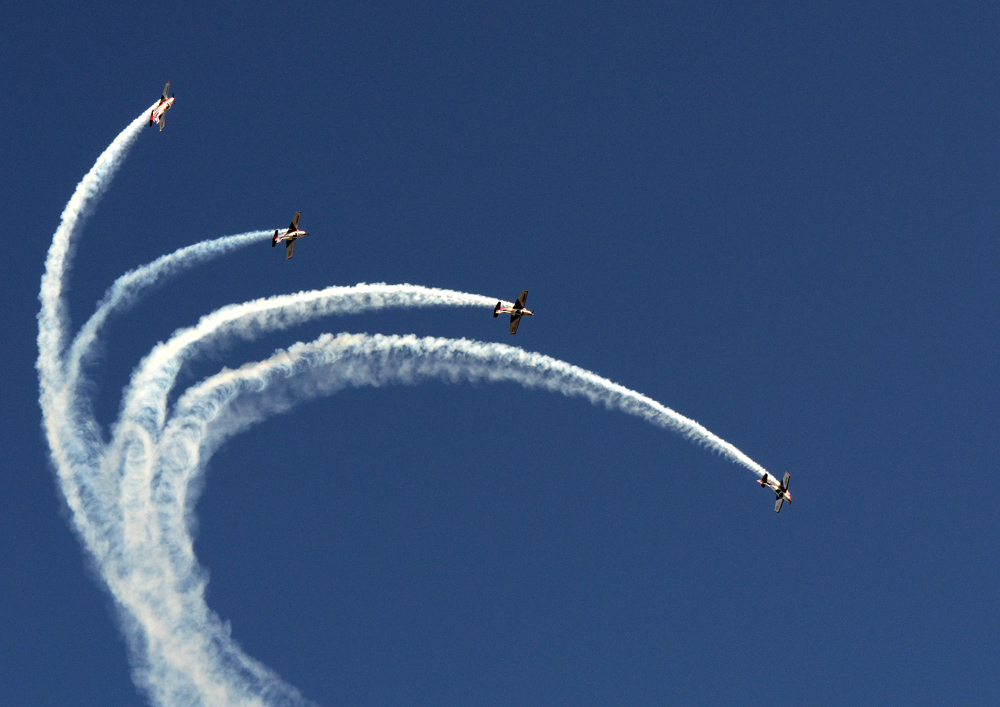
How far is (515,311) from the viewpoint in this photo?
96.3 metres

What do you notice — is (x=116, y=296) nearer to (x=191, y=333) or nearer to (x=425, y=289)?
(x=191, y=333)

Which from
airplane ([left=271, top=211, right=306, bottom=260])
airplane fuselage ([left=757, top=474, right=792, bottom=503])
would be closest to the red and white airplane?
airplane ([left=271, top=211, right=306, bottom=260])

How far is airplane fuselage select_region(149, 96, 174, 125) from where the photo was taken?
3757 inches

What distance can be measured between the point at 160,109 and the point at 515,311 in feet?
98.9

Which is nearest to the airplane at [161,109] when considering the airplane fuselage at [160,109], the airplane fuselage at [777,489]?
the airplane fuselage at [160,109]

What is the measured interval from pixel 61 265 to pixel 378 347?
70.1 feet

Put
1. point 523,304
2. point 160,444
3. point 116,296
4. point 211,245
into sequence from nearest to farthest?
point 160,444
point 116,296
point 211,245
point 523,304

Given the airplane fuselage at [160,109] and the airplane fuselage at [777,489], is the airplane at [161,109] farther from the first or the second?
the airplane fuselage at [777,489]

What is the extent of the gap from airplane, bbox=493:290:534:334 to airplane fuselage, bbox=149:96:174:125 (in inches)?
1114

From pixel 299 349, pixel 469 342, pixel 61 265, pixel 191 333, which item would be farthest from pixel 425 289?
pixel 61 265

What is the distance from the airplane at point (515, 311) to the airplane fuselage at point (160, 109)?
28.3 meters

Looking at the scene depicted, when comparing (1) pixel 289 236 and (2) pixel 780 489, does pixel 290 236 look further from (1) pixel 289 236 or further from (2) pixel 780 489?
(2) pixel 780 489

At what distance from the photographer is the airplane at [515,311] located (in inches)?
3784

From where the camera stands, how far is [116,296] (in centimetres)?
8225
